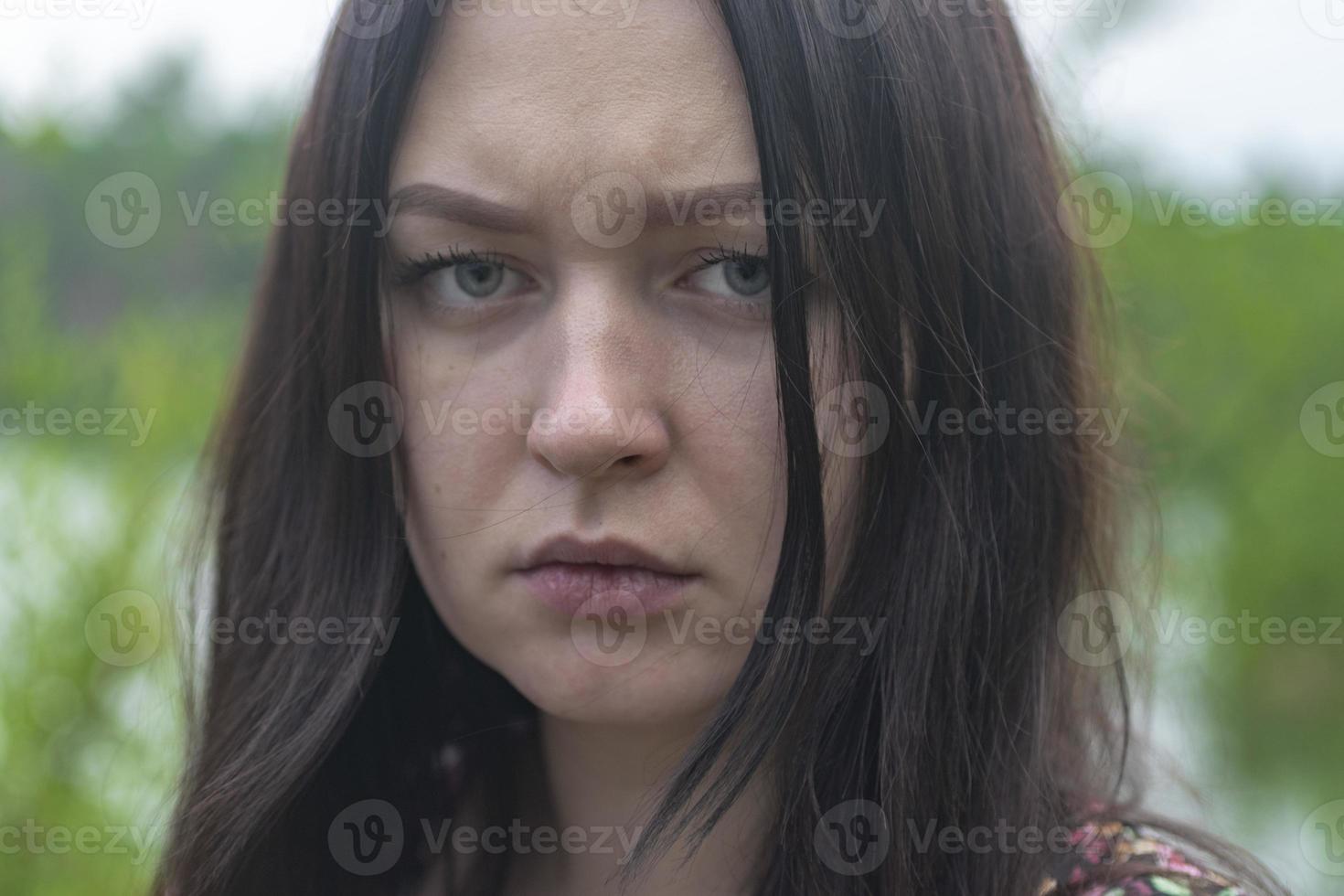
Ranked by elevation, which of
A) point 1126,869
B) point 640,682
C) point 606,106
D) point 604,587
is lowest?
point 1126,869

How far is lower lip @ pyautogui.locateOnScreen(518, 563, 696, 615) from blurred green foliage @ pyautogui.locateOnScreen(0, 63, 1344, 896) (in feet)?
2.66

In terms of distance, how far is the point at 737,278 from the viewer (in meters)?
1.36

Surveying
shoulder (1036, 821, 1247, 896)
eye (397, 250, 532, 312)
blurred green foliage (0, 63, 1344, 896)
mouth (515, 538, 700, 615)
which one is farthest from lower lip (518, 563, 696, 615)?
blurred green foliage (0, 63, 1344, 896)

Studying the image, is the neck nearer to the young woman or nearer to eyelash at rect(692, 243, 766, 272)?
the young woman

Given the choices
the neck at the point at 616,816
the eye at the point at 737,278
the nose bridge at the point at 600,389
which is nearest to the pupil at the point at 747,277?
the eye at the point at 737,278

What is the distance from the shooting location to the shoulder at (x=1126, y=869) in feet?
4.34

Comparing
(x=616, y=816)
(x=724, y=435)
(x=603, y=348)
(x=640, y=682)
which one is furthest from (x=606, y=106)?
(x=616, y=816)

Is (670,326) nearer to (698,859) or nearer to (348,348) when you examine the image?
(348,348)

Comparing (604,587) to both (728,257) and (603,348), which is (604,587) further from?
(728,257)

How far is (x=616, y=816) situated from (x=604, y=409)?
0.61 m

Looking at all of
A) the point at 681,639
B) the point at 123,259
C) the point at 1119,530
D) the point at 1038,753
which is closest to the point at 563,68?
the point at 681,639

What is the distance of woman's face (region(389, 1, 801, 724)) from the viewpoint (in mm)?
1301

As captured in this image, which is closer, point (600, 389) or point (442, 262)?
point (600, 389)

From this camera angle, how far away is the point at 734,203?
130 cm
